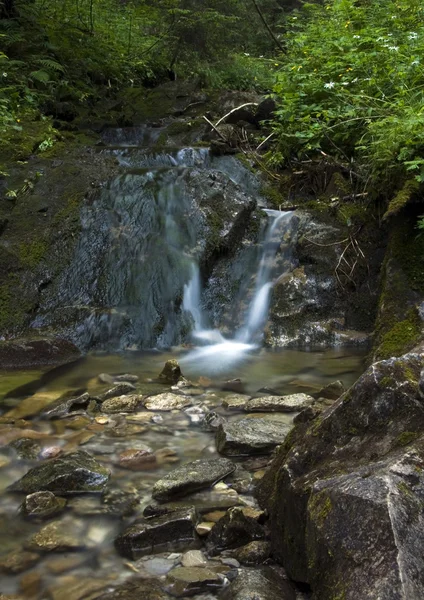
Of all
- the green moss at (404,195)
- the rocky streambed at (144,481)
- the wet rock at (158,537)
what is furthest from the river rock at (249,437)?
the green moss at (404,195)

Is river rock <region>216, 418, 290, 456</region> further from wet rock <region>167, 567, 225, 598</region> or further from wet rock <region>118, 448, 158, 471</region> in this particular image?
wet rock <region>167, 567, 225, 598</region>

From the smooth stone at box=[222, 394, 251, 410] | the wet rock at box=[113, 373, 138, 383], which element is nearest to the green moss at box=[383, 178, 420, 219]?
the smooth stone at box=[222, 394, 251, 410]

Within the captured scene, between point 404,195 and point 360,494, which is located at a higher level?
point 404,195

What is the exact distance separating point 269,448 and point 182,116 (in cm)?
1096

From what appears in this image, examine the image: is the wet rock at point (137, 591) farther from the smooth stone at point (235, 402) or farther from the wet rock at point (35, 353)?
the wet rock at point (35, 353)

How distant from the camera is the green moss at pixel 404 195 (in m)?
6.05

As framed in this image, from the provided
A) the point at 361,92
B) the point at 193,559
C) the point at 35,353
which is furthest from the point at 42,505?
the point at 361,92

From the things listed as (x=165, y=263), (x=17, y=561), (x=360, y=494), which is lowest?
(x=17, y=561)

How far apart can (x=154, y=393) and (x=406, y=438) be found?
3315mm

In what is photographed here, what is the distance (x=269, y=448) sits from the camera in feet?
12.8

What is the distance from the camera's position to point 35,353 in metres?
6.44

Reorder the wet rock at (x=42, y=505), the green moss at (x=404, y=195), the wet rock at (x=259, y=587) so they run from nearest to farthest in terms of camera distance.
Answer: the wet rock at (x=259, y=587) < the wet rock at (x=42, y=505) < the green moss at (x=404, y=195)

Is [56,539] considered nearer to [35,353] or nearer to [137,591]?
[137,591]

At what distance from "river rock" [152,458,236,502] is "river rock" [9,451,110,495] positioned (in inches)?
16.0
